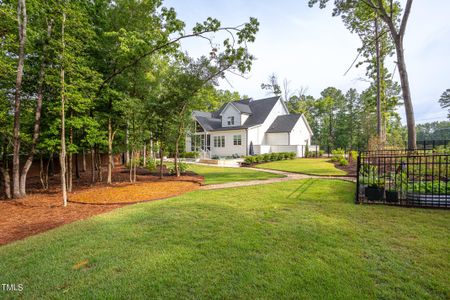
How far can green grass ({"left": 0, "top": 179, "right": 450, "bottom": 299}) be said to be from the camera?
2.48 m

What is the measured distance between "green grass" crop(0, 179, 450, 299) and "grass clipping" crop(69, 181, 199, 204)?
6.19 ft

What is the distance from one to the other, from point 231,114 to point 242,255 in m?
22.6

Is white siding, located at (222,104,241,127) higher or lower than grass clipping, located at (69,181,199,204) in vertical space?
higher

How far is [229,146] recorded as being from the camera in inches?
949

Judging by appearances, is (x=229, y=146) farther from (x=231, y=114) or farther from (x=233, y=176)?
(x=233, y=176)

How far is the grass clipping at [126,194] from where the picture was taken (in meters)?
7.15

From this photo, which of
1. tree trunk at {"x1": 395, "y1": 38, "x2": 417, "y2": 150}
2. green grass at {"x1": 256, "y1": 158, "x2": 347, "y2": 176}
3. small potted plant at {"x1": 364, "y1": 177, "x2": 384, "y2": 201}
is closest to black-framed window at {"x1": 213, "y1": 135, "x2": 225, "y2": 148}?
green grass at {"x1": 256, "y1": 158, "x2": 347, "y2": 176}

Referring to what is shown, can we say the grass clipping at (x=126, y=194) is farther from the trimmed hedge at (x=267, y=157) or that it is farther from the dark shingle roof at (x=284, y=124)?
the dark shingle roof at (x=284, y=124)

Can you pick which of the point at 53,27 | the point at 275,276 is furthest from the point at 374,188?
the point at 53,27

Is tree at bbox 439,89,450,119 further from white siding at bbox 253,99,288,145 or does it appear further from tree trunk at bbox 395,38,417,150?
tree trunk at bbox 395,38,417,150

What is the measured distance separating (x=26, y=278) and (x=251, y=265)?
118 inches

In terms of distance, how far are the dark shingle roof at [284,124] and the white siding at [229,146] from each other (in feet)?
12.3

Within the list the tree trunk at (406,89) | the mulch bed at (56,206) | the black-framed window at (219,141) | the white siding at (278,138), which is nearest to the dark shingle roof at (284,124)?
the white siding at (278,138)

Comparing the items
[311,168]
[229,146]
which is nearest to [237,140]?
[229,146]
